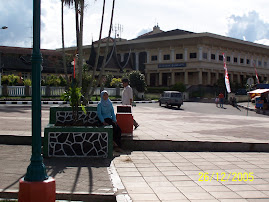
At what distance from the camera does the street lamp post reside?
13.6 ft

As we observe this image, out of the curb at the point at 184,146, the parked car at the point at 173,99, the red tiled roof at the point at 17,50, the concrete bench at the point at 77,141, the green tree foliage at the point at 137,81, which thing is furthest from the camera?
the red tiled roof at the point at 17,50

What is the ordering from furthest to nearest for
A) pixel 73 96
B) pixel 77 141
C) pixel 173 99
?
pixel 173 99, pixel 73 96, pixel 77 141

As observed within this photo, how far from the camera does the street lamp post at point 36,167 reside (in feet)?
13.6

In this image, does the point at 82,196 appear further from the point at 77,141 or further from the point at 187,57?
the point at 187,57

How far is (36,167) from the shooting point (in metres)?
4.28

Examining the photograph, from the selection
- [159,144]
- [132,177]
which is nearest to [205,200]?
[132,177]

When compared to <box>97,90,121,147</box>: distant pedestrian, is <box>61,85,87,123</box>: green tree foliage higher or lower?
higher

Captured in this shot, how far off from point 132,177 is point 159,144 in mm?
2948

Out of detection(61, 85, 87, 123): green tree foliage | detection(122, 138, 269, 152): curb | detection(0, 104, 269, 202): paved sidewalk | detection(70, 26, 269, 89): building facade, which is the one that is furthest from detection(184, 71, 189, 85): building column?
detection(61, 85, 87, 123): green tree foliage

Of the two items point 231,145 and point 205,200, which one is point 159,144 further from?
point 205,200

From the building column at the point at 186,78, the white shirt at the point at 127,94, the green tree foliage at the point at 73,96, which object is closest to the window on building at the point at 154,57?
the building column at the point at 186,78

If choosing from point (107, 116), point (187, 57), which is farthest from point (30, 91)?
point (187, 57)

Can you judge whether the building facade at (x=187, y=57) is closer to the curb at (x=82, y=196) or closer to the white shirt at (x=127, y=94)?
the white shirt at (x=127, y=94)

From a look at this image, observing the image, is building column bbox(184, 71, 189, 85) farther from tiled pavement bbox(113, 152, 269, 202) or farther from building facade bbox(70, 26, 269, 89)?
tiled pavement bbox(113, 152, 269, 202)
